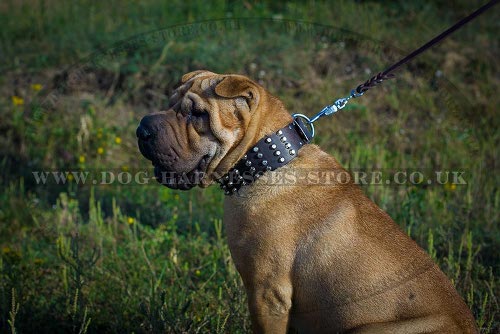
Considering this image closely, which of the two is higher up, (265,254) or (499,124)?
(499,124)

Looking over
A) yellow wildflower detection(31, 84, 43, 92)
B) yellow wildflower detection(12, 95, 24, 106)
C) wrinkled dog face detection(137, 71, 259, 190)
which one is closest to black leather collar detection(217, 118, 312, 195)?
wrinkled dog face detection(137, 71, 259, 190)

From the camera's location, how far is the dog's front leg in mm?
3305

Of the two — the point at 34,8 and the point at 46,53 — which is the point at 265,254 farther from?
the point at 34,8

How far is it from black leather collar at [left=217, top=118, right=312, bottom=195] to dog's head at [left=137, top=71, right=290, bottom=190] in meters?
0.05

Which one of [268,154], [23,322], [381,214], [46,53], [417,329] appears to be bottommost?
[23,322]

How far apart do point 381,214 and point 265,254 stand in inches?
28.0

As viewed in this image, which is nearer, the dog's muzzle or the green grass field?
the dog's muzzle

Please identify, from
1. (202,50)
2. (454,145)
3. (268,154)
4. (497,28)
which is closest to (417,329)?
(268,154)

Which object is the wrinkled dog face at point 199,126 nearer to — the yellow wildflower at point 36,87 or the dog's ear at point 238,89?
the dog's ear at point 238,89

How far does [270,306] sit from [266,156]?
31.6 inches

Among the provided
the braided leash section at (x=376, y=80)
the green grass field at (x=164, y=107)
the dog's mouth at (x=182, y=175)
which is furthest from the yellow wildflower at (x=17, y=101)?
the braided leash section at (x=376, y=80)

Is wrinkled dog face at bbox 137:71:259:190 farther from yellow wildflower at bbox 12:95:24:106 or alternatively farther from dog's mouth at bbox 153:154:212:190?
yellow wildflower at bbox 12:95:24:106

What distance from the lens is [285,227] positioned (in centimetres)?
335

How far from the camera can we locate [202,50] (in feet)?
25.1
